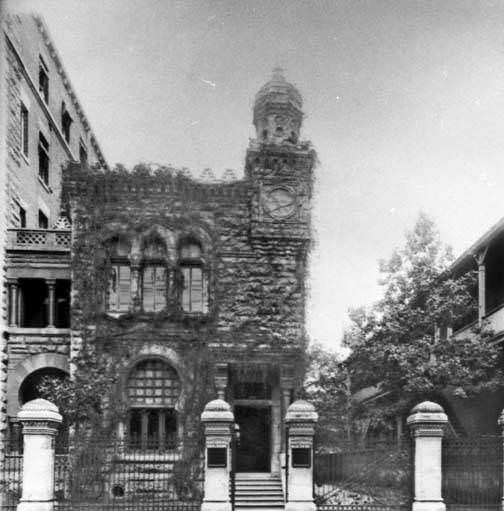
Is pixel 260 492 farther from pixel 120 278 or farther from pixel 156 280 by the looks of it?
pixel 120 278

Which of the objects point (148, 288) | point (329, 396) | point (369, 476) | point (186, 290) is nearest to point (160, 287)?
point (148, 288)

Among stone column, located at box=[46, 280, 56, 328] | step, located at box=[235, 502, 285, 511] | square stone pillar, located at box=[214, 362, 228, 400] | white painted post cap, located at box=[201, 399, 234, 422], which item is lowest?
step, located at box=[235, 502, 285, 511]

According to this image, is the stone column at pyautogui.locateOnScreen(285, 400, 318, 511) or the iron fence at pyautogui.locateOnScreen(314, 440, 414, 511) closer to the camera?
the stone column at pyautogui.locateOnScreen(285, 400, 318, 511)

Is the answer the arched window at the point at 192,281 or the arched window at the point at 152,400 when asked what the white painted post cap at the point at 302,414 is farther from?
the arched window at the point at 192,281

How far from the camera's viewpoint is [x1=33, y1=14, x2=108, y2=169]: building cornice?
2644 cm

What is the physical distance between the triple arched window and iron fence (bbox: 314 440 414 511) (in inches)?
296

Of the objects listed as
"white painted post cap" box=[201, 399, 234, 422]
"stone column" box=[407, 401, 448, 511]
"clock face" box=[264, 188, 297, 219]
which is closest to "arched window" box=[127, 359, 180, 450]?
"clock face" box=[264, 188, 297, 219]

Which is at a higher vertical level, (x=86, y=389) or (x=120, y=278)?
(x=120, y=278)

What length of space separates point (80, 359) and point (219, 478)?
26.9ft

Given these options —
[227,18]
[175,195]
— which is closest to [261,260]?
[175,195]

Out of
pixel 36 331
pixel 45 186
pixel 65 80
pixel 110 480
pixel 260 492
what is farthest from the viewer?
pixel 65 80

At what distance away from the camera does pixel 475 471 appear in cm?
1573

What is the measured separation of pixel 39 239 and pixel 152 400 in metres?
5.84

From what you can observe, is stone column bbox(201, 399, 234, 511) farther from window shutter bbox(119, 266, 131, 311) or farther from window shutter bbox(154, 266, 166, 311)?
window shutter bbox(119, 266, 131, 311)
